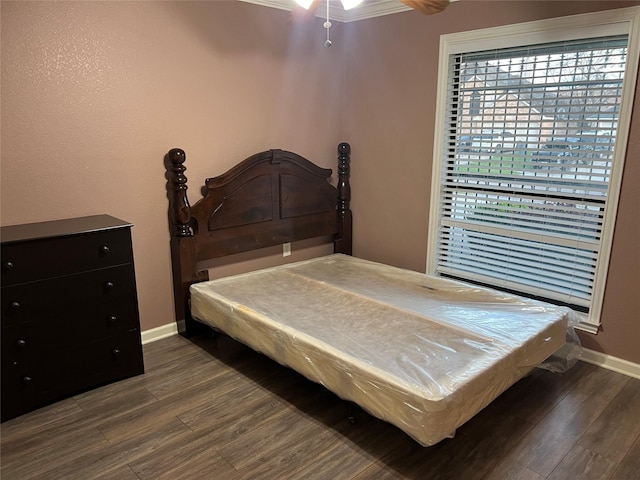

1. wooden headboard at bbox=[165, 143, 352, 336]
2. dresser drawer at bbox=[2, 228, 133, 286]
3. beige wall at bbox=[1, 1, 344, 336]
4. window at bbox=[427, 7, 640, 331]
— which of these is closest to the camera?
dresser drawer at bbox=[2, 228, 133, 286]

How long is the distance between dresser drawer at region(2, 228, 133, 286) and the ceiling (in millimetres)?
1948

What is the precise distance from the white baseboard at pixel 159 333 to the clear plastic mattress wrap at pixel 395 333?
0.30 metres

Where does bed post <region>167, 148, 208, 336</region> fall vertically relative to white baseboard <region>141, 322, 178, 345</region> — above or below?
above

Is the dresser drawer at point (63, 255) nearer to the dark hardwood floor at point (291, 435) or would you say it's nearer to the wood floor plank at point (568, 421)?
the dark hardwood floor at point (291, 435)

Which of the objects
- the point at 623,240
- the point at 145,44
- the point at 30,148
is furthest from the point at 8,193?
the point at 623,240

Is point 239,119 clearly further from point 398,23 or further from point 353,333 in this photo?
point 353,333

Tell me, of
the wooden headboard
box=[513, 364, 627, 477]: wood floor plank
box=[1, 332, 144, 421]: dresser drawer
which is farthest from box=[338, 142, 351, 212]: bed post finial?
box=[513, 364, 627, 477]: wood floor plank

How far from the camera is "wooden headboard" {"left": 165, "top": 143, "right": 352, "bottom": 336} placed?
3205 mm

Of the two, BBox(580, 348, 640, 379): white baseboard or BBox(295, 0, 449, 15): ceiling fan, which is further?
BBox(580, 348, 640, 379): white baseboard

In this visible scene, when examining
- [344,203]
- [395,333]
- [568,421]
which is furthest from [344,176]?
[568,421]

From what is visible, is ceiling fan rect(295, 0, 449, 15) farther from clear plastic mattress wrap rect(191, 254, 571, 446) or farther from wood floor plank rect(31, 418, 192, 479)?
wood floor plank rect(31, 418, 192, 479)

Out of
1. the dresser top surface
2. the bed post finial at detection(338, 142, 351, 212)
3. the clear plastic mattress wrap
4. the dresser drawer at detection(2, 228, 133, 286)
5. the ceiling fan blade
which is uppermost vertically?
the ceiling fan blade

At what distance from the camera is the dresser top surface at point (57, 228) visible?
7.71 ft

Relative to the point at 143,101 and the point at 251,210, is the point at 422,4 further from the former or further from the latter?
the point at 251,210
